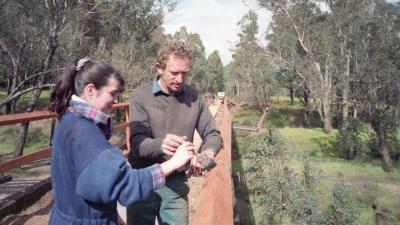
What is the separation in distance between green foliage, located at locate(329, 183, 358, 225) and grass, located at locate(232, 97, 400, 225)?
83cm

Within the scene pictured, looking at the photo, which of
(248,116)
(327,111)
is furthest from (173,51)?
(248,116)

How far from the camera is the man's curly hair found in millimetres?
2611

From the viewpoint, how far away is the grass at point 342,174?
1386 centimetres

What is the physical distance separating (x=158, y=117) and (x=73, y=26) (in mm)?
17101

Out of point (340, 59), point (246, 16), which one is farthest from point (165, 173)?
point (246, 16)

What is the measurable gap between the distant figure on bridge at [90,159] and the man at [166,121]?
807 mm

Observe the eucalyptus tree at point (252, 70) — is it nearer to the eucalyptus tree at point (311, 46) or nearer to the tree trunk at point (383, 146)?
the eucalyptus tree at point (311, 46)

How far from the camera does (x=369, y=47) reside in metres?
25.2

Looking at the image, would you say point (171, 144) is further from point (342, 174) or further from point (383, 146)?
point (383, 146)

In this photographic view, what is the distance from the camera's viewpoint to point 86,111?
1702 millimetres

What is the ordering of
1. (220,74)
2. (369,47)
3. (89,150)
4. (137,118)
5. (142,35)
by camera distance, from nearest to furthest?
1. (89,150)
2. (137,118)
3. (369,47)
4. (142,35)
5. (220,74)

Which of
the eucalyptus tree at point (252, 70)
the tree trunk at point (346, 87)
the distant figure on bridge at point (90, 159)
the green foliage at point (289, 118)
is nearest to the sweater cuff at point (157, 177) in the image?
the distant figure on bridge at point (90, 159)

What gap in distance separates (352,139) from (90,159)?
78.2 feet

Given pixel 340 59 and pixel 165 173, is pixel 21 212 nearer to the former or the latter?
pixel 165 173
